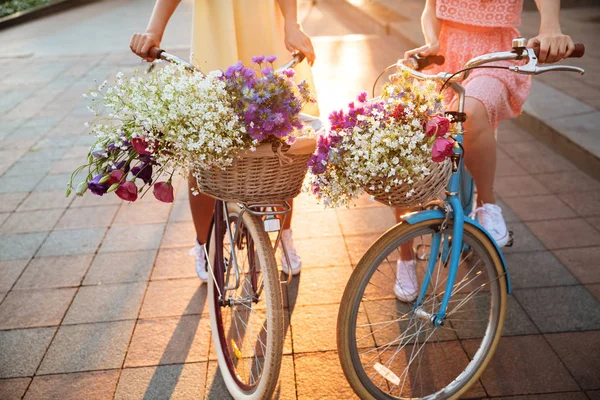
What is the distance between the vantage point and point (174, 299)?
3.19 m

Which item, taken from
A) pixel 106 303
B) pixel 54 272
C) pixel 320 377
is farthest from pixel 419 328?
pixel 54 272

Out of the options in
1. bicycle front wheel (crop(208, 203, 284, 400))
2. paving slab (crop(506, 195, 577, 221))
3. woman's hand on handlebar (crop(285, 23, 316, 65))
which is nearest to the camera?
bicycle front wheel (crop(208, 203, 284, 400))

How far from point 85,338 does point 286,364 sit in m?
1.04

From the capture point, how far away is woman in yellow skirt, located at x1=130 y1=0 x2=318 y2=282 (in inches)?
96.3

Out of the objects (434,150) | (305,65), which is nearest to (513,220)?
(305,65)

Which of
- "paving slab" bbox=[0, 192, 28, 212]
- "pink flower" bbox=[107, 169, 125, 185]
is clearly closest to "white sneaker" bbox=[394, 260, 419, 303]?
"pink flower" bbox=[107, 169, 125, 185]

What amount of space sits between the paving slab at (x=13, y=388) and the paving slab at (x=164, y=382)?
1.41 ft

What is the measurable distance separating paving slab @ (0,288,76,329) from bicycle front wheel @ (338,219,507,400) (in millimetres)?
1612

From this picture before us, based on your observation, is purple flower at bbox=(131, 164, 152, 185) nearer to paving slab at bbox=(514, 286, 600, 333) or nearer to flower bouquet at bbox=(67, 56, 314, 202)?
flower bouquet at bbox=(67, 56, 314, 202)

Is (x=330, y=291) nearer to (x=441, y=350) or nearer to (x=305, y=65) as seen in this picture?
(x=441, y=350)

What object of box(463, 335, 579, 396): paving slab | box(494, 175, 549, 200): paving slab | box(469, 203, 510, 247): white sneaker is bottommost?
box(494, 175, 549, 200): paving slab

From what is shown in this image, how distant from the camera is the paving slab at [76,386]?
2.55 metres

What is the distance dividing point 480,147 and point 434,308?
764 millimetres

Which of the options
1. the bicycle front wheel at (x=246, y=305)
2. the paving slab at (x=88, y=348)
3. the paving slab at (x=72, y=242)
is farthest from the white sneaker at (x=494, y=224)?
the paving slab at (x=72, y=242)
